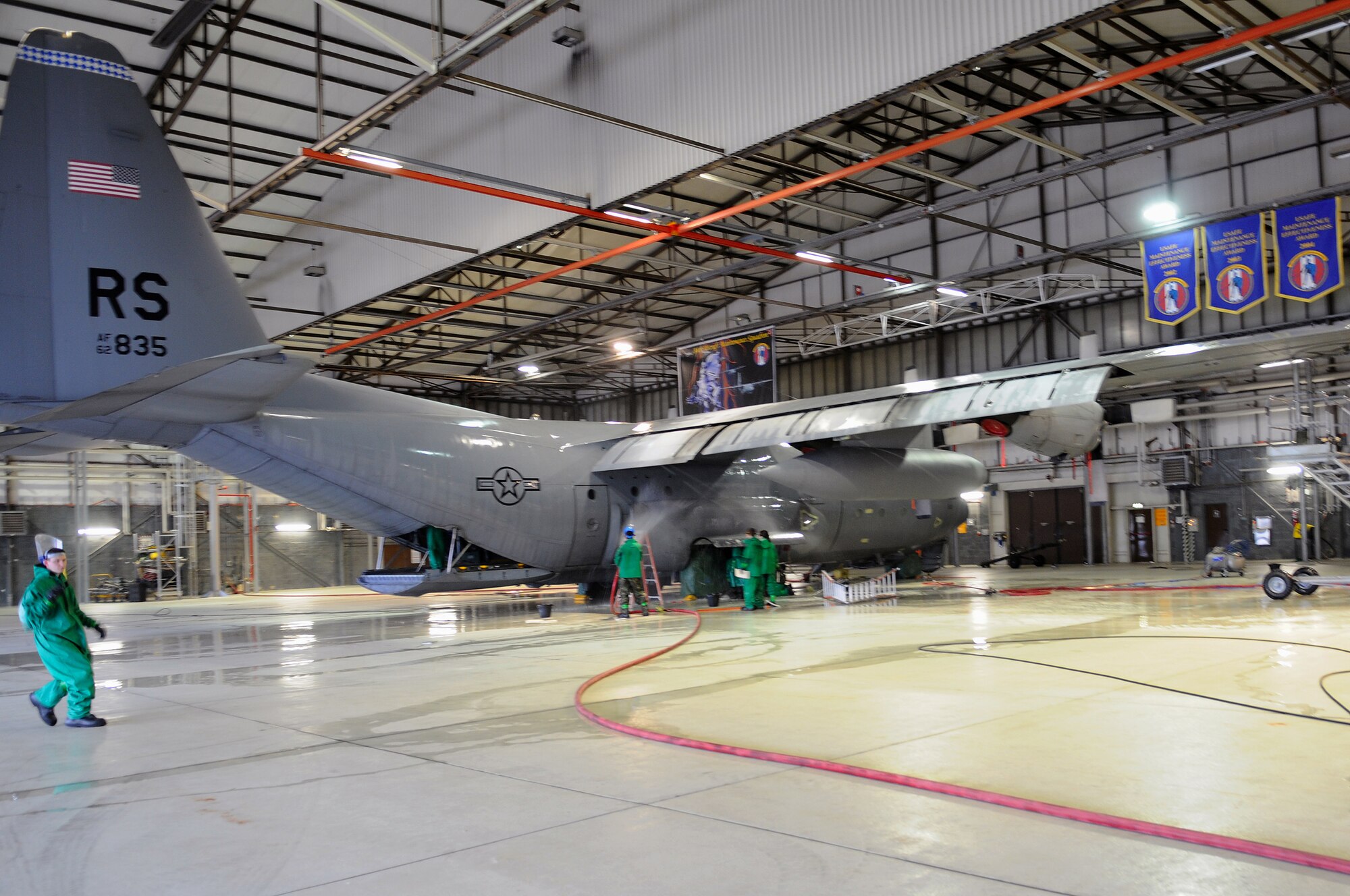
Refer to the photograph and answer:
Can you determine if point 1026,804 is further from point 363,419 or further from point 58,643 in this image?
point 363,419

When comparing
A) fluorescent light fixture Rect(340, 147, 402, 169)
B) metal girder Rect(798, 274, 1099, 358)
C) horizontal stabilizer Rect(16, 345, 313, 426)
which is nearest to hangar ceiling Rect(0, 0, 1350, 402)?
fluorescent light fixture Rect(340, 147, 402, 169)

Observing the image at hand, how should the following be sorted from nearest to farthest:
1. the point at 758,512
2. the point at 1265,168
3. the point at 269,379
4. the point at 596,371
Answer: the point at 269,379, the point at 758,512, the point at 1265,168, the point at 596,371

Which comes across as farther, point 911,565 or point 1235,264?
point 911,565

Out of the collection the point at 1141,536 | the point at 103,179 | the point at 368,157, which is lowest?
the point at 1141,536

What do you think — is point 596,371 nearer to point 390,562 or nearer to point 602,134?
point 390,562

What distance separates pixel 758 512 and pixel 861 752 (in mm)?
12836

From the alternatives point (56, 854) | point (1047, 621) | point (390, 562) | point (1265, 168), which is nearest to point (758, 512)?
point (1047, 621)

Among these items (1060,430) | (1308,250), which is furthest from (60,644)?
(1308,250)

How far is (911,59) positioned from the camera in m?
14.9

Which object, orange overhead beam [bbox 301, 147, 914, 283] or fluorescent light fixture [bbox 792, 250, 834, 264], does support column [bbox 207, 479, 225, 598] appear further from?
fluorescent light fixture [bbox 792, 250, 834, 264]

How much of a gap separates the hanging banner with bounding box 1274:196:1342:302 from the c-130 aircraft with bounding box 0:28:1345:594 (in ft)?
25.4

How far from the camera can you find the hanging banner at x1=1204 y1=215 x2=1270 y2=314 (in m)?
20.8

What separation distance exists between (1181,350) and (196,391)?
12.1 meters

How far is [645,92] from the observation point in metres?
18.4
